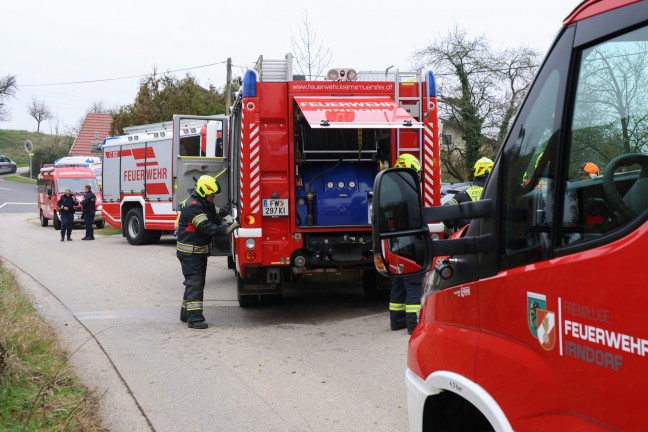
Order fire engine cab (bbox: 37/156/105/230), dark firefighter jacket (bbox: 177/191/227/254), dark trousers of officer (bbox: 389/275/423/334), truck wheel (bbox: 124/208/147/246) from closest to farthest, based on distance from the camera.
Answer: dark trousers of officer (bbox: 389/275/423/334) < dark firefighter jacket (bbox: 177/191/227/254) < truck wheel (bbox: 124/208/147/246) < fire engine cab (bbox: 37/156/105/230)

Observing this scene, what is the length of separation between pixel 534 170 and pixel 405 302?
17.7 feet

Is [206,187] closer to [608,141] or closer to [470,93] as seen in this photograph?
[608,141]

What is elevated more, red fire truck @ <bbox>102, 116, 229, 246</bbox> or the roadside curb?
red fire truck @ <bbox>102, 116, 229, 246</bbox>

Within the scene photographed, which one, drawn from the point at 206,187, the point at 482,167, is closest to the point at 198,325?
the point at 206,187

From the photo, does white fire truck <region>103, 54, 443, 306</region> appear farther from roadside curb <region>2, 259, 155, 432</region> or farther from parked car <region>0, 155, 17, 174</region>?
parked car <region>0, 155, 17, 174</region>

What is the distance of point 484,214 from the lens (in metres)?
2.44

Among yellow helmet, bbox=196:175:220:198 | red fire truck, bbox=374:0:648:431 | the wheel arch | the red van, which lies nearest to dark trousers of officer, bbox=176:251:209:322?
yellow helmet, bbox=196:175:220:198

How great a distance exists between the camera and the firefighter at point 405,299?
23.5 feet

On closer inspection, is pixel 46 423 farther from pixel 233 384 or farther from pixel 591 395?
pixel 591 395

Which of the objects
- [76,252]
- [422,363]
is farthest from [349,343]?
[76,252]

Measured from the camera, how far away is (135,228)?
1945 cm

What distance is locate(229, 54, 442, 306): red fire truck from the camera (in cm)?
796

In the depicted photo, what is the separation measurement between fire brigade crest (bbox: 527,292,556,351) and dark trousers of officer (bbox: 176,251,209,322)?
21.2ft

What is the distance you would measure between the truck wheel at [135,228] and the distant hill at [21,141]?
60.4m
